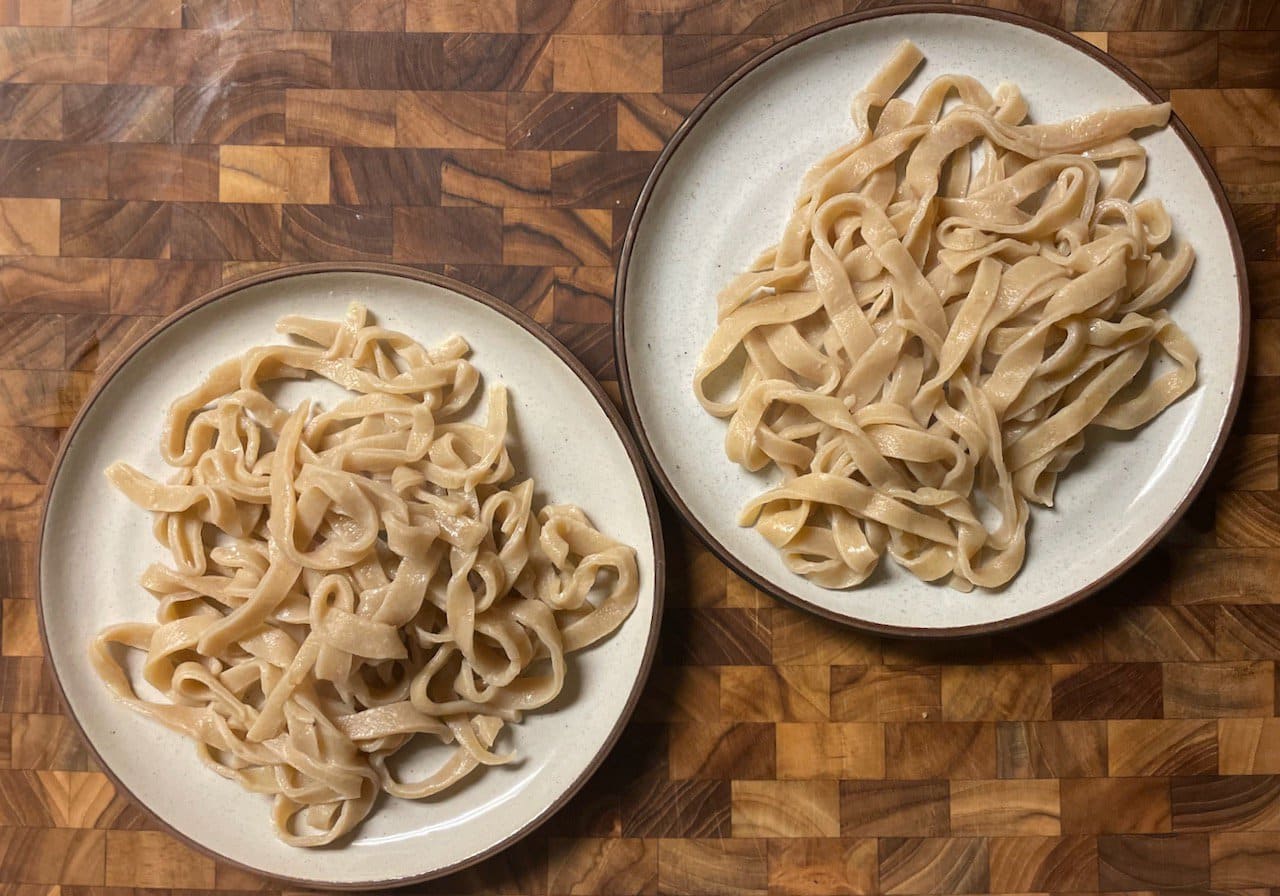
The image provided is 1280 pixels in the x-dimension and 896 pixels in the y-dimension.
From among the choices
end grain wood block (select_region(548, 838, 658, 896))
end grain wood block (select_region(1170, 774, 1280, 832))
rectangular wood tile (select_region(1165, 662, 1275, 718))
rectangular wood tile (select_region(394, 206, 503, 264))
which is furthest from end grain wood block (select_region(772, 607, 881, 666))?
rectangular wood tile (select_region(394, 206, 503, 264))

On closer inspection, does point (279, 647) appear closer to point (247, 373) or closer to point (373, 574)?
point (373, 574)

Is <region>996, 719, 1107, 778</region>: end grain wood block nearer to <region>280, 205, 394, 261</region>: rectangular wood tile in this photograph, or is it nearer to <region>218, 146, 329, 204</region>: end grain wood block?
<region>280, 205, 394, 261</region>: rectangular wood tile

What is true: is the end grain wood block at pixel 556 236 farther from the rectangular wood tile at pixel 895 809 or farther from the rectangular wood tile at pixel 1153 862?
the rectangular wood tile at pixel 1153 862

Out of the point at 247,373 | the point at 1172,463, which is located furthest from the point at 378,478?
the point at 1172,463

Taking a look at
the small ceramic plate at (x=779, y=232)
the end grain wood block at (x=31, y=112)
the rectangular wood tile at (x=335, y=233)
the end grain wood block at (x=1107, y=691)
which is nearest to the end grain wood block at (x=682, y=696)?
the small ceramic plate at (x=779, y=232)

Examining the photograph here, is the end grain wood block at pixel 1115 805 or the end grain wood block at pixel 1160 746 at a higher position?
the end grain wood block at pixel 1160 746

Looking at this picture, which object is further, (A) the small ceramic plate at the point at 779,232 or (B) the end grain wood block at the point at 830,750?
(B) the end grain wood block at the point at 830,750
